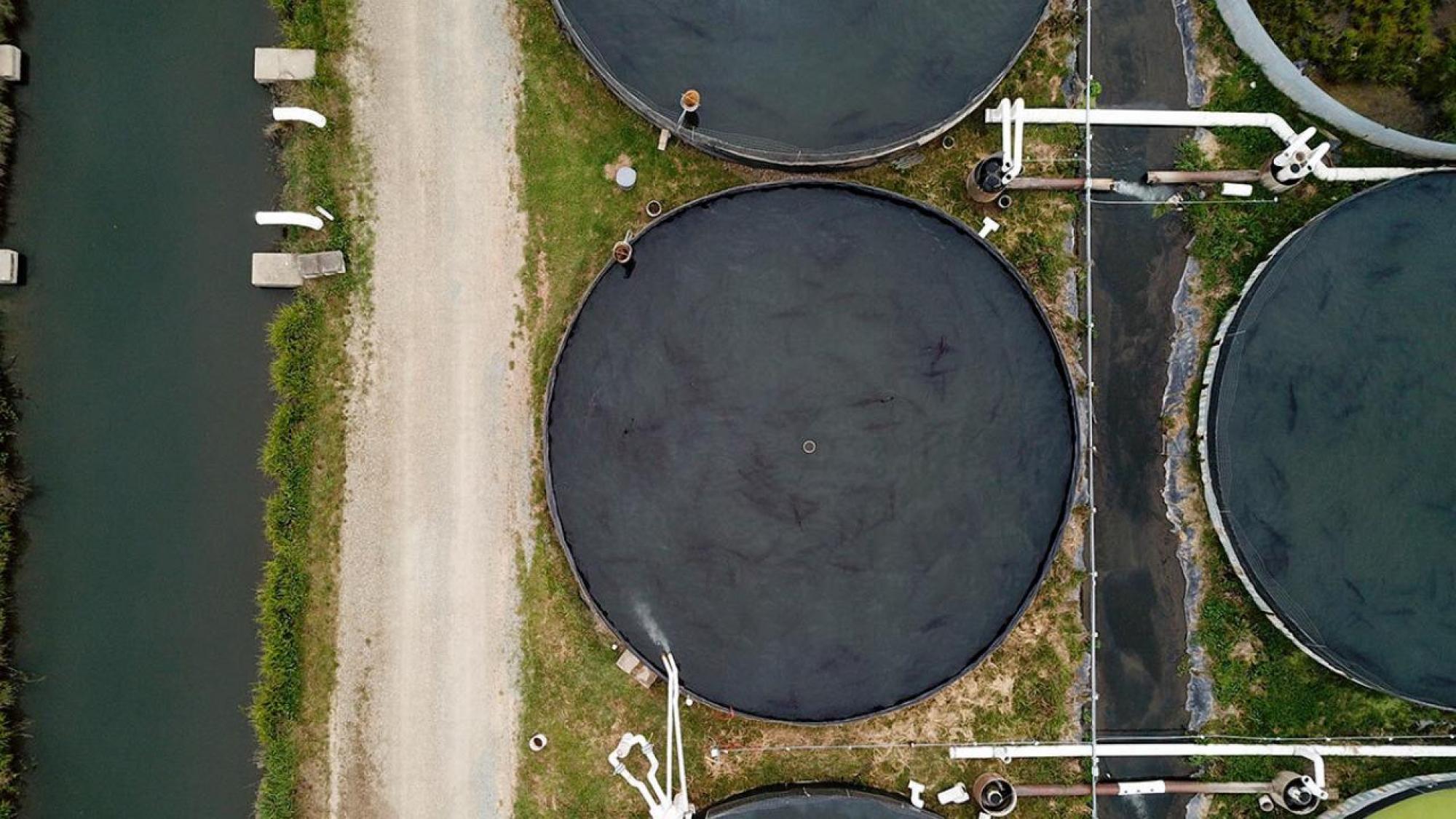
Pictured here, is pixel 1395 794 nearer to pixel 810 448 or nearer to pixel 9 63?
pixel 810 448

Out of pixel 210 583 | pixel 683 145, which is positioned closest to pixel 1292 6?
pixel 683 145

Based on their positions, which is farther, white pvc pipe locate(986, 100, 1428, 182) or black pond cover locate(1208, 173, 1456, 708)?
white pvc pipe locate(986, 100, 1428, 182)

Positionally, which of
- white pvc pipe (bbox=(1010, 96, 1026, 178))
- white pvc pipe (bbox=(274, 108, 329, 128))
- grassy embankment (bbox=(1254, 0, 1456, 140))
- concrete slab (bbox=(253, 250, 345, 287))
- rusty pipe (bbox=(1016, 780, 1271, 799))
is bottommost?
rusty pipe (bbox=(1016, 780, 1271, 799))

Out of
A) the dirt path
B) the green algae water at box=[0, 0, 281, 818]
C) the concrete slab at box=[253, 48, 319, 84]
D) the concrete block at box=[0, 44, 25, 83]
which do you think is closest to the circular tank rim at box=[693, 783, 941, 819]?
the dirt path

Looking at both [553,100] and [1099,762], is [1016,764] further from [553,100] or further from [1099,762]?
[553,100]

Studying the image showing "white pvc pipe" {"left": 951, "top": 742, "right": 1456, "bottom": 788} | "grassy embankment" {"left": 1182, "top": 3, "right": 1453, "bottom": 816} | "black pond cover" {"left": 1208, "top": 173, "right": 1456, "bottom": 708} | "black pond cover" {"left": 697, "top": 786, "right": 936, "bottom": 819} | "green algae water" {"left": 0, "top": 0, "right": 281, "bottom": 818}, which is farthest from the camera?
"green algae water" {"left": 0, "top": 0, "right": 281, "bottom": 818}

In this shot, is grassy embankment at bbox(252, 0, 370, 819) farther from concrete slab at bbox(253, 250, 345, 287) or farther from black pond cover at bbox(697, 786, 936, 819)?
black pond cover at bbox(697, 786, 936, 819)

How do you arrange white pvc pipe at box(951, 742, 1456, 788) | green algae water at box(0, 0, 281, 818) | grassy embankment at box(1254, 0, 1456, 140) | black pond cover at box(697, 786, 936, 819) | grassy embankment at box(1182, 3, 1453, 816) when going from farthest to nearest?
1. green algae water at box(0, 0, 281, 818)
2. grassy embankment at box(1254, 0, 1456, 140)
3. grassy embankment at box(1182, 3, 1453, 816)
4. white pvc pipe at box(951, 742, 1456, 788)
5. black pond cover at box(697, 786, 936, 819)
